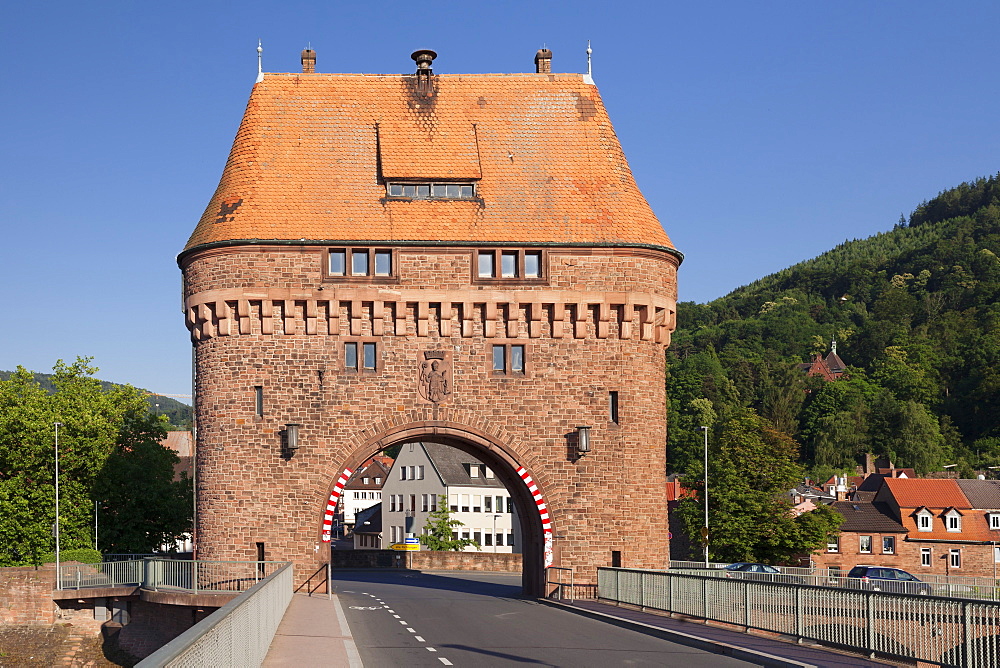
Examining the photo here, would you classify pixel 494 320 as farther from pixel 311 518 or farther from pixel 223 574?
pixel 223 574

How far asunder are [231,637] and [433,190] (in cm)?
2641

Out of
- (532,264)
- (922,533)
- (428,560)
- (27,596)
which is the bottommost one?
(922,533)

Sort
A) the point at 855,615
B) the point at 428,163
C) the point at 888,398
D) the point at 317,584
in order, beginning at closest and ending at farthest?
the point at 855,615 < the point at 317,584 < the point at 428,163 < the point at 888,398

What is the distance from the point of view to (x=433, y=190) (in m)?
38.8

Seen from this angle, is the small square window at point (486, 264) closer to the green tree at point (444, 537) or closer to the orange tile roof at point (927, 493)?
the green tree at point (444, 537)

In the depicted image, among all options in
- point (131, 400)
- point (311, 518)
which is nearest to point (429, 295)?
point (311, 518)

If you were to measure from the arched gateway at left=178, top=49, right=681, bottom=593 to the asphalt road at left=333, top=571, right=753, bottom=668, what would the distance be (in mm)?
3447

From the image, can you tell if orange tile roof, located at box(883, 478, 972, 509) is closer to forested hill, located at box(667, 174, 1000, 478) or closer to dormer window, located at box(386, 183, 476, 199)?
forested hill, located at box(667, 174, 1000, 478)

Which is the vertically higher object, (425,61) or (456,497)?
(425,61)

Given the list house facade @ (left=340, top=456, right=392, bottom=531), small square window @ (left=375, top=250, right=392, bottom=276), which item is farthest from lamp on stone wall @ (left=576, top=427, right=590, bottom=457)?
house facade @ (left=340, top=456, right=392, bottom=531)

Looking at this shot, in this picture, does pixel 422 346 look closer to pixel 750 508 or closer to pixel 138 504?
pixel 138 504

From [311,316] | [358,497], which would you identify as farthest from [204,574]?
[358,497]

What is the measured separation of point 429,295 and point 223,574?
1008 centimetres

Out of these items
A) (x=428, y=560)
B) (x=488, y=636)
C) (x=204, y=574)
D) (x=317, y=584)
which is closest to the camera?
(x=488, y=636)
